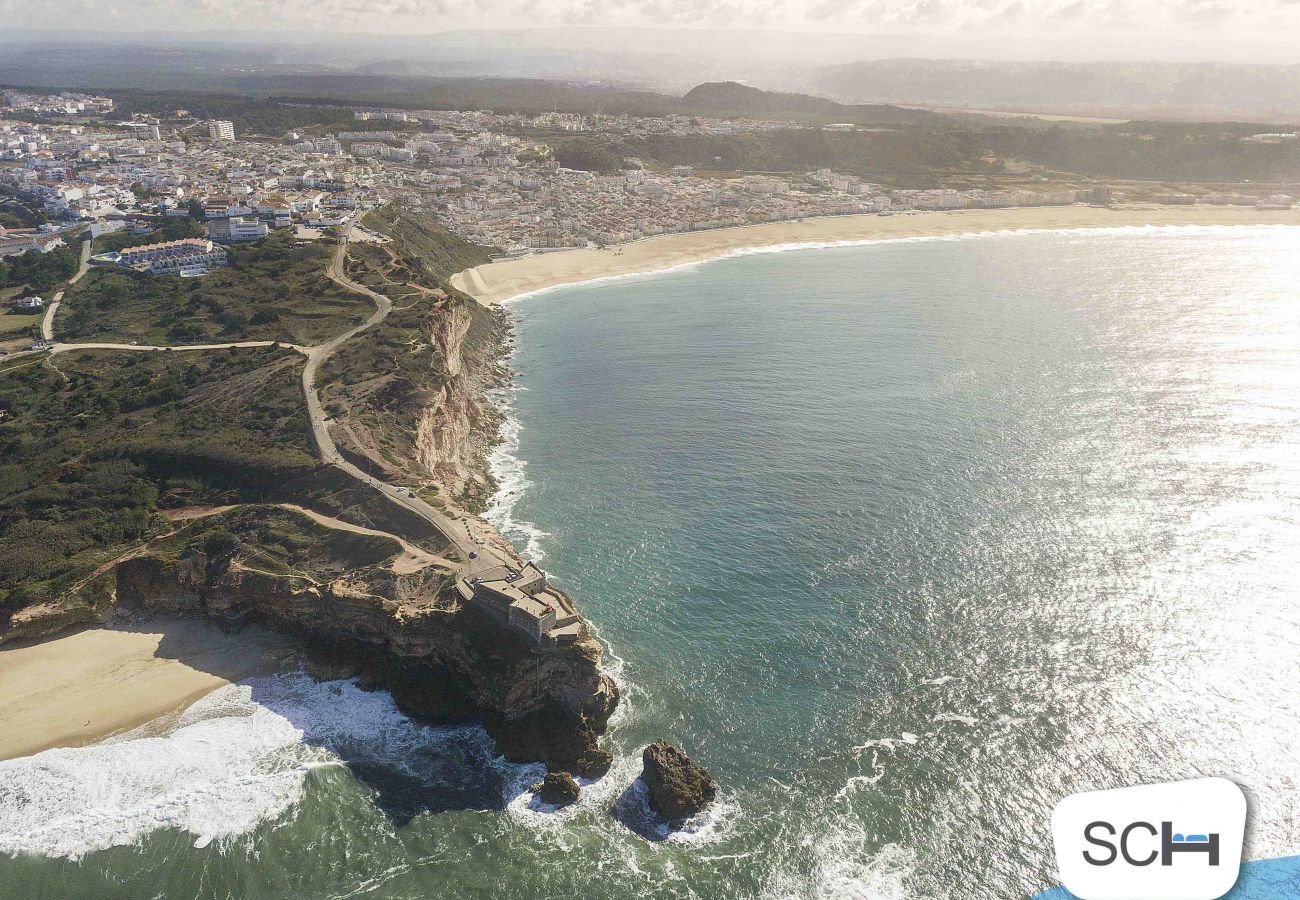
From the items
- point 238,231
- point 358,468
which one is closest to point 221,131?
point 238,231

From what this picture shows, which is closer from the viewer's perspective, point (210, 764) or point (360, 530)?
point (210, 764)

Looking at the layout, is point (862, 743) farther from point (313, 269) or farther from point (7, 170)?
point (7, 170)

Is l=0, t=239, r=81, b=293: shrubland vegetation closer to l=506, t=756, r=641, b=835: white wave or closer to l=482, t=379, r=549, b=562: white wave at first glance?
l=482, t=379, r=549, b=562: white wave

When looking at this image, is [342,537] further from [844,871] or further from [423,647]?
[844,871]

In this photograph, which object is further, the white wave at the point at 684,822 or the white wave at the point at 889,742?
the white wave at the point at 889,742

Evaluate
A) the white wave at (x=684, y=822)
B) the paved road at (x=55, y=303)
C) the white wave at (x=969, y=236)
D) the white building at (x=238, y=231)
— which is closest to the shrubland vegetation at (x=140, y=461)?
the paved road at (x=55, y=303)

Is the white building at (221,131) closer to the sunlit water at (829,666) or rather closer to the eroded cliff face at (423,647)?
the sunlit water at (829,666)

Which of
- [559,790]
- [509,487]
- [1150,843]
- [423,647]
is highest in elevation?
[1150,843]
